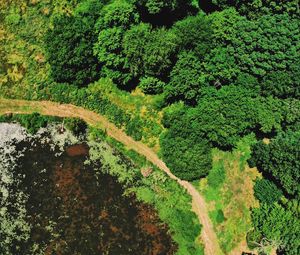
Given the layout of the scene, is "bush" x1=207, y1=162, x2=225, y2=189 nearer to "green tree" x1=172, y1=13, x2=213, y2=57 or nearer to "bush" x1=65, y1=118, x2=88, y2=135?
"green tree" x1=172, y1=13, x2=213, y2=57

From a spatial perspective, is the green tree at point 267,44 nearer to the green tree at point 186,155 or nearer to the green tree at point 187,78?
the green tree at point 187,78

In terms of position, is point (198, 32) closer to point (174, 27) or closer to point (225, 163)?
point (174, 27)

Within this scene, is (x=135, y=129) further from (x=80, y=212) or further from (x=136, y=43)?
(x=80, y=212)

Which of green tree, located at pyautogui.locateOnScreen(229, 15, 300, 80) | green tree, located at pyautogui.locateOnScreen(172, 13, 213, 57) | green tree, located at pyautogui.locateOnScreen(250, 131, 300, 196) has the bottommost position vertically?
green tree, located at pyautogui.locateOnScreen(250, 131, 300, 196)

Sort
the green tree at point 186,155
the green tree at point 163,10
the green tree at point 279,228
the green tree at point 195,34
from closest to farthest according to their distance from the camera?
the green tree at point 279,228 < the green tree at point 163,10 < the green tree at point 195,34 < the green tree at point 186,155

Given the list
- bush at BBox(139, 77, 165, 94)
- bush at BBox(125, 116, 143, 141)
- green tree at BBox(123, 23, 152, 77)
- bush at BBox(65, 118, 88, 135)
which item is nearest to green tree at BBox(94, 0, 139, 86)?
green tree at BBox(123, 23, 152, 77)

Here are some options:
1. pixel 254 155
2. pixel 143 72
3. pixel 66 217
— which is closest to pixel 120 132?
pixel 143 72

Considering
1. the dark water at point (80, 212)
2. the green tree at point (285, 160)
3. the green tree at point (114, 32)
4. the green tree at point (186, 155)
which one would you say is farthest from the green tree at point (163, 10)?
the green tree at point (285, 160)
